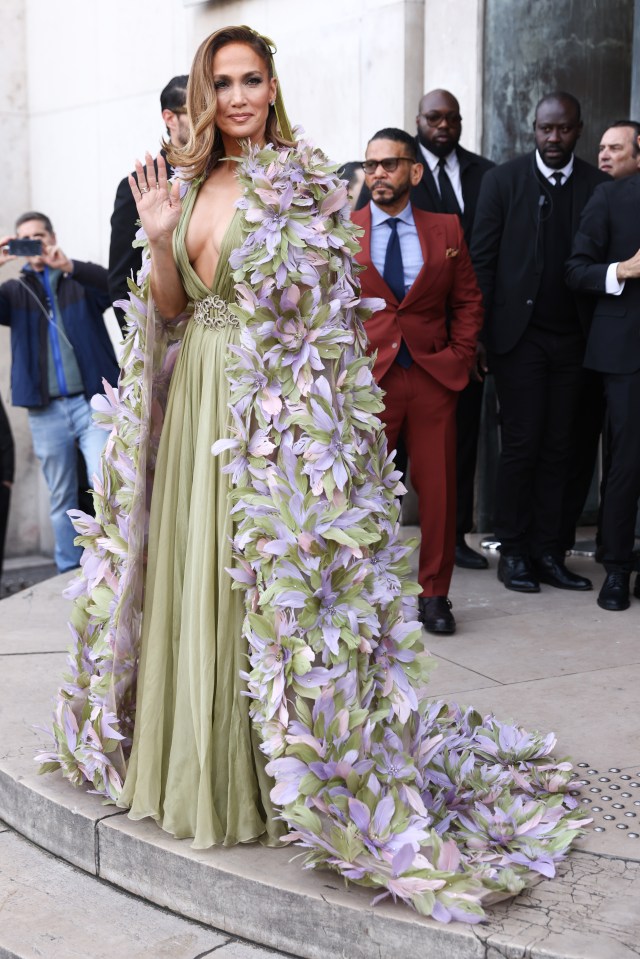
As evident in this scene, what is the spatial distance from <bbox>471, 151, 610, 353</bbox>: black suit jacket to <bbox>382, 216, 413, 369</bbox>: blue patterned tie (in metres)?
0.84

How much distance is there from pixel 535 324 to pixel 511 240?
1.38ft

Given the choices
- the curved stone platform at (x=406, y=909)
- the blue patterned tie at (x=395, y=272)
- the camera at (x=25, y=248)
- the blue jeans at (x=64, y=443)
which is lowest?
the curved stone platform at (x=406, y=909)

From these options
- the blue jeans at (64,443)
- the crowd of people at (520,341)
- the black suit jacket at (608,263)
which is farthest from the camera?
the blue jeans at (64,443)

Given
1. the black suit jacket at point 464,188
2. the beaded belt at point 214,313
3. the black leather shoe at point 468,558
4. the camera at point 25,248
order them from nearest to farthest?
the beaded belt at point 214,313
the black suit jacket at point 464,188
the black leather shoe at point 468,558
the camera at point 25,248

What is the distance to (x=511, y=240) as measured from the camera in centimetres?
621

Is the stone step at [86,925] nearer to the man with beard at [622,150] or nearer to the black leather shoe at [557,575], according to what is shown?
the black leather shoe at [557,575]

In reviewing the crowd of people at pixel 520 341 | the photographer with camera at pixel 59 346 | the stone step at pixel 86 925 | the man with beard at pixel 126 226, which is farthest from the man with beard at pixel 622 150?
the stone step at pixel 86 925

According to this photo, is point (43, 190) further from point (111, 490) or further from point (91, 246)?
point (111, 490)

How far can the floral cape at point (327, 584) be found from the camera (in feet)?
10.1

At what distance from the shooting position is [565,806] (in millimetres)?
3559

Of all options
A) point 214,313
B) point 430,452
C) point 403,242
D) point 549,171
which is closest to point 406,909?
point 214,313

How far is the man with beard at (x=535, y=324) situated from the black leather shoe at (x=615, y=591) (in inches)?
12.8

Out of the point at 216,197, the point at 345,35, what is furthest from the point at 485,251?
the point at 216,197

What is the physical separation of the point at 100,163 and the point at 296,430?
7.79m
